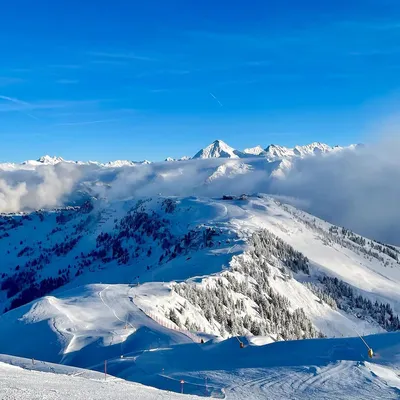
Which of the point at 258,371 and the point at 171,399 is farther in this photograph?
the point at 258,371

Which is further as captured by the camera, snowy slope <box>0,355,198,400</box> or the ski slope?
the ski slope

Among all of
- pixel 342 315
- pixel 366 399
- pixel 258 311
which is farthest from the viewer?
pixel 342 315

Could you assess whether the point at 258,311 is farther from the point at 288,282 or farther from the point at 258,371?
the point at 258,371

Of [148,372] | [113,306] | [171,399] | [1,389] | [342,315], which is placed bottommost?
[342,315]

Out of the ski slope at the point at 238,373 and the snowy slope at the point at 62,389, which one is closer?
the snowy slope at the point at 62,389

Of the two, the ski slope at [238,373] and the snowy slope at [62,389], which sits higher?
the snowy slope at [62,389]

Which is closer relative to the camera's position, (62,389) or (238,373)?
(62,389)

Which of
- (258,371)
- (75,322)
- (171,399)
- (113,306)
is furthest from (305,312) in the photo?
(171,399)

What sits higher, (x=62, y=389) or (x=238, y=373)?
(x=62, y=389)

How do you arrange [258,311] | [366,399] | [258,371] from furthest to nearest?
[258,311] < [258,371] < [366,399]

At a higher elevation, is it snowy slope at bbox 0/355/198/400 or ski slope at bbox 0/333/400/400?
snowy slope at bbox 0/355/198/400

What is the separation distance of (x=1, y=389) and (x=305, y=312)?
15169cm

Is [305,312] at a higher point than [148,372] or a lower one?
lower

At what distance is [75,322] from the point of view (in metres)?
76.1
